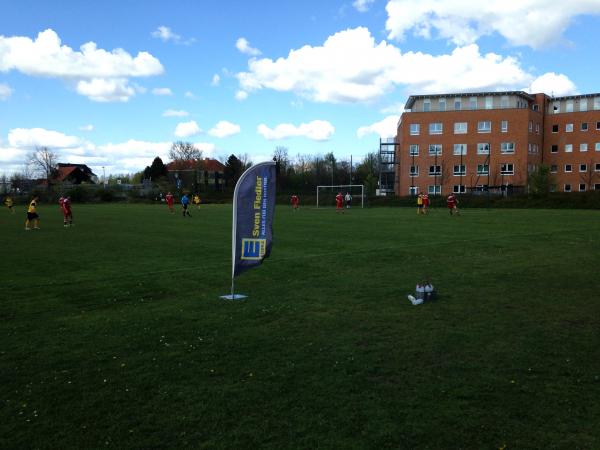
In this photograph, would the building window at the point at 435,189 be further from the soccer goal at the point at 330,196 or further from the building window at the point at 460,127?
the soccer goal at the point at 330,196

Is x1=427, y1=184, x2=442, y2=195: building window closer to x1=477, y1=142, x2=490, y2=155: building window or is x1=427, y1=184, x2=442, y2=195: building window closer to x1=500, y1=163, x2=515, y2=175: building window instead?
x1=477, y1=142, x2=490, y2=155: building window

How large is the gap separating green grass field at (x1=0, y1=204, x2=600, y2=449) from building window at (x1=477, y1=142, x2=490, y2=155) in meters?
65.8

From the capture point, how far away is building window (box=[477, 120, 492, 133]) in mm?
73500

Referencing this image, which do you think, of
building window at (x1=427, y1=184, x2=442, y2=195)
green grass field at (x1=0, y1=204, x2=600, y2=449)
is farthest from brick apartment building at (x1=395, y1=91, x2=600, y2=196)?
green grass field at (x1=0, y1=204, x2=600, y2=449)

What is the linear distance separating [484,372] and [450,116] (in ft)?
246

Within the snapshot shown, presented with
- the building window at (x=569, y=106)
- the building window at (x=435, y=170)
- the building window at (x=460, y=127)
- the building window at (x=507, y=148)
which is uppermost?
the building window at (x=569, y=106)

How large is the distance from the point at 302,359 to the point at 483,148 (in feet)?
Answer: 243

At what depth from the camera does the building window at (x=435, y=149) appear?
7600 cm

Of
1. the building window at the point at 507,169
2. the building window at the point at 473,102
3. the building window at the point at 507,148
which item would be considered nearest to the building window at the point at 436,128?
the building window at the point at 473,102

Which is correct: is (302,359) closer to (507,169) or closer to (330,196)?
(330,196)

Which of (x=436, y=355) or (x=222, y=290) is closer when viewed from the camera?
(x=436, y=355)

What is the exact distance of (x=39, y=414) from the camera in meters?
4.42

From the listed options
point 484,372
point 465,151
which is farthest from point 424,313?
point 465,151

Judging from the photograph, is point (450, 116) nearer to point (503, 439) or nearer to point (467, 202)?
point (467, 202)
